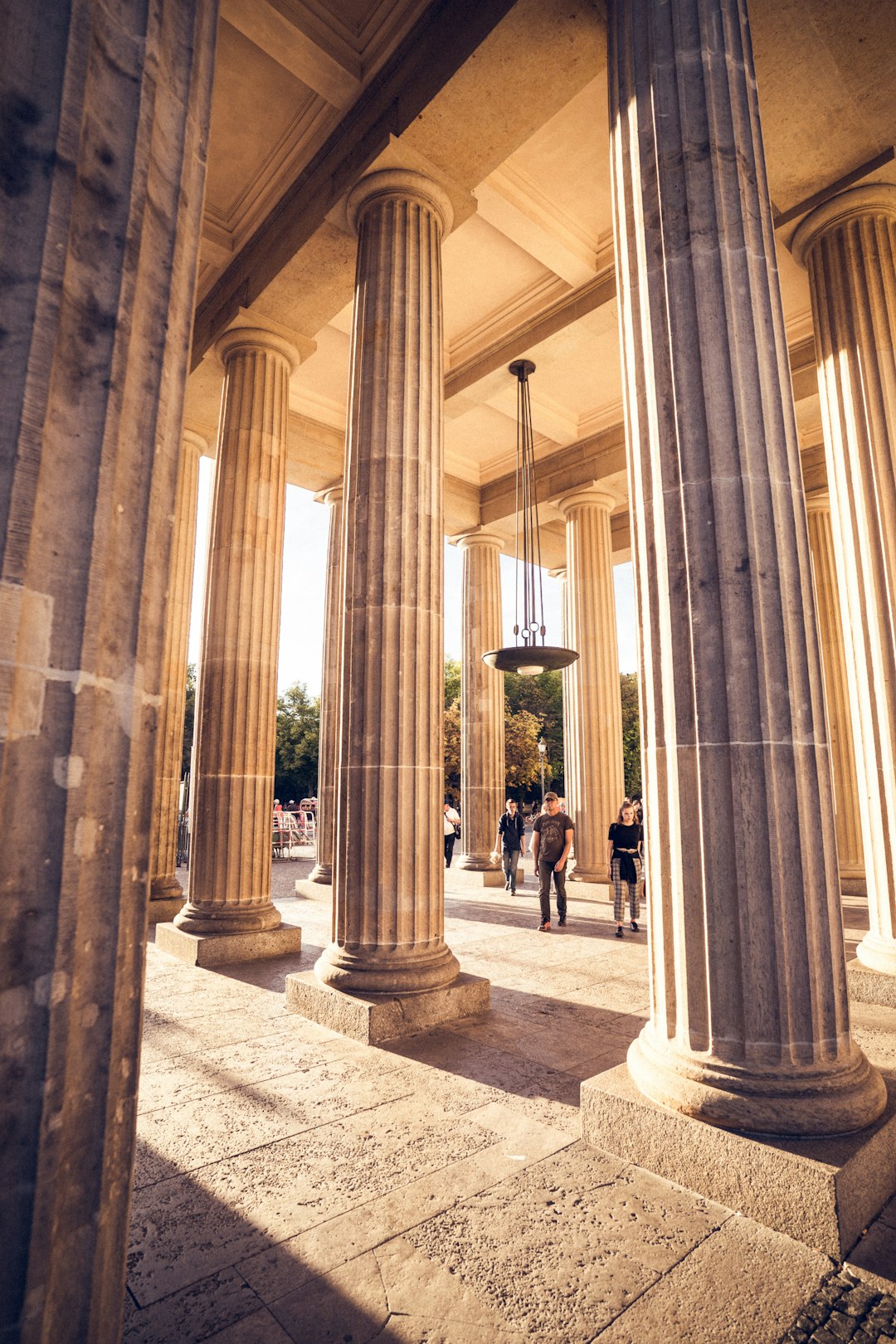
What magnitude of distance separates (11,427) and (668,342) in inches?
201

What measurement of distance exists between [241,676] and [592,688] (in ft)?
37.7

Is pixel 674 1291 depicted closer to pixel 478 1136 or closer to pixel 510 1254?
pixel 510 1254

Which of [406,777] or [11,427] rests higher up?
[11,427]

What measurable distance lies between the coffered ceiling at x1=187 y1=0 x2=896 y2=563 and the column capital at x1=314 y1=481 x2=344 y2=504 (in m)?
3.72

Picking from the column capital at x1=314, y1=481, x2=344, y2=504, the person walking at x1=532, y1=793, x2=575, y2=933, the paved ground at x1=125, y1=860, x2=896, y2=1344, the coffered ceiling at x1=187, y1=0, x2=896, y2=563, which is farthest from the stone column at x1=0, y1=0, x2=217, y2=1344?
the column capital at x1=314, y1=481, x2=344, y2=504

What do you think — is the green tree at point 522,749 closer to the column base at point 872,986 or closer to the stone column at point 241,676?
the stone column at point 241,676

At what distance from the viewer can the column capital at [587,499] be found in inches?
864

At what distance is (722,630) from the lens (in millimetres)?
5277

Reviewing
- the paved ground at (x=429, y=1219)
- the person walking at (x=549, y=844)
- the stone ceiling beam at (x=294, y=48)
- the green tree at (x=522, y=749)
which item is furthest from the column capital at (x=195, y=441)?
the green tree at (x=522, y=749)

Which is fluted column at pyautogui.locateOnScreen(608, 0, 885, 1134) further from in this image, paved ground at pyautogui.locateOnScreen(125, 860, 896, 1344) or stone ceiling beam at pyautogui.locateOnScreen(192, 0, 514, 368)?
stone ceiling beam at pyautogui.locateOnScreen(192, 0, 514, 368)

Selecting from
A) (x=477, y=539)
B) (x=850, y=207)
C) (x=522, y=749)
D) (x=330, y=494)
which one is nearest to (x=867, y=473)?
(x=850, y=207)

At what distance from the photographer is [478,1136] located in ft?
17.9

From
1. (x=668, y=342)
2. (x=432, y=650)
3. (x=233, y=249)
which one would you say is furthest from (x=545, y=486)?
(x=668, y=342)

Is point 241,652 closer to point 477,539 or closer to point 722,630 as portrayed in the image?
point 722,630
